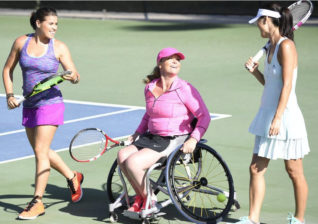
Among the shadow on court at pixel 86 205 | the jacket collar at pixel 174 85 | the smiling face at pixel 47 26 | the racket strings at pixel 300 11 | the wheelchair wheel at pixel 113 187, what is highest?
the racket strings at pixel 300 11

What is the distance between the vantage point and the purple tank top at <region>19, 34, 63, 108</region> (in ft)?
22.5

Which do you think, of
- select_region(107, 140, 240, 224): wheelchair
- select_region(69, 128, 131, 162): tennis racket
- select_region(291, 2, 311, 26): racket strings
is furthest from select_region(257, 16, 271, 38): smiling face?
select_region(69, 128, 131, 162): tennis racket

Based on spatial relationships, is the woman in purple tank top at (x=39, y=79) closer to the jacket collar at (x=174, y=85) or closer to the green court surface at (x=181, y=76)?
the green court surface at (x=181, y=76)

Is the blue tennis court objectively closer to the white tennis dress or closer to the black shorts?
the black shorts

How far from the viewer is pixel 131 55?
54.2 ft

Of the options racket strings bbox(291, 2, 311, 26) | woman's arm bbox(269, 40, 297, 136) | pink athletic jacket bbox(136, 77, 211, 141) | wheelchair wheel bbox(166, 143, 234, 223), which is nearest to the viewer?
woman's arm bbox(269, 40, 297, 136)

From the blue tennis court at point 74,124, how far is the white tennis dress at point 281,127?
3.67 m

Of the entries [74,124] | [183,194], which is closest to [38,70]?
[183,194]

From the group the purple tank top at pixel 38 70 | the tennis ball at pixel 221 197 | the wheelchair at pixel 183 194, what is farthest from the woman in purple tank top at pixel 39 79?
the tennis ball at pixel 221 197

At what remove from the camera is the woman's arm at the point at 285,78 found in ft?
19.3

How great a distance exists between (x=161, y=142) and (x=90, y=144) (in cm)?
65

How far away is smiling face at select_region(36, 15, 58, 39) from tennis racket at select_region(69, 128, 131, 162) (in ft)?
2.92

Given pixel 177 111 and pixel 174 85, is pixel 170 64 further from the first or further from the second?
pixel 177 111

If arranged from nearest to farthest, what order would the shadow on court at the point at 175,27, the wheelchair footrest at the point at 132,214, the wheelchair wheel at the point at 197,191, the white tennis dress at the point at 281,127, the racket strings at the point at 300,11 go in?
the white tennis dress at the point at 281,127, the wheelchair wheel at the point at 197,191, the wheelchair footrest at the point at 132,214, the racket strings at the point at 300,11, the shadow on court at the point at 175,27
